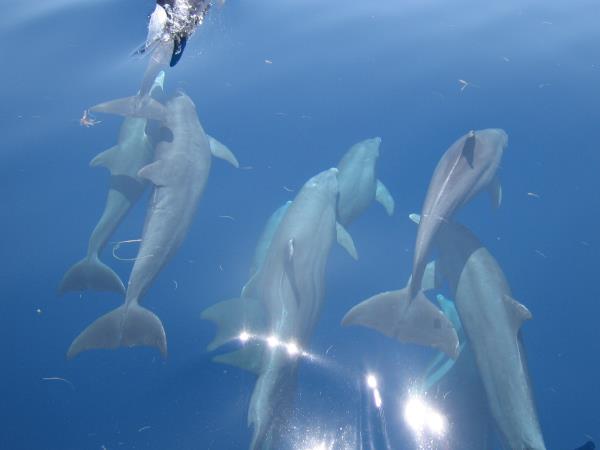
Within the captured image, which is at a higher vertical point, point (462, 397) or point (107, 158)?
point (107, 158)

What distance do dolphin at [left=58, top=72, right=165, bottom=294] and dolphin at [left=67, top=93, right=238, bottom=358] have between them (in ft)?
1.03

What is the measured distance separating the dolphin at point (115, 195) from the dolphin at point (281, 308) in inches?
62.4

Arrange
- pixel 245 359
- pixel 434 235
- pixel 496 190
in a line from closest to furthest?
pixel 245 359 → pixel 434 235 → pixel 496 190

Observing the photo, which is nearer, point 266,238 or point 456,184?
point 456,184

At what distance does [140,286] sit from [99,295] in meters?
0.79

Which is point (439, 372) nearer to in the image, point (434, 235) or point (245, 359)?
point (434, 235)

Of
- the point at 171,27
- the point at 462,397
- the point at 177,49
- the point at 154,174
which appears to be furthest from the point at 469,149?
the point at 171,27

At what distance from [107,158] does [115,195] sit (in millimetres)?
703

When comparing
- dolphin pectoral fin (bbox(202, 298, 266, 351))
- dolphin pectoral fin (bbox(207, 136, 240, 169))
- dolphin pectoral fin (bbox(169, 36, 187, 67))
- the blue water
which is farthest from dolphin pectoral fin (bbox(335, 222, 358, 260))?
dolphin pectoral fin (bbox(169, 36, 187, 67))

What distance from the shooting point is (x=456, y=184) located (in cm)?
709

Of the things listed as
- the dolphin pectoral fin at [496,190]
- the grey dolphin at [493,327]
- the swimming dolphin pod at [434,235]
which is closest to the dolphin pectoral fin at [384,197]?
the swimming dolphin pod at [434,235]

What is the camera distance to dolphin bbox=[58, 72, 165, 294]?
22.8 ft

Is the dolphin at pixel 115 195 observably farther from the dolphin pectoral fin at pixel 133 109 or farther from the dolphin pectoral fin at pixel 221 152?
the dolphin pectoral fin at pixel 221 152

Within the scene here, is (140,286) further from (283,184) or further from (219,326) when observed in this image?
(283,184)
